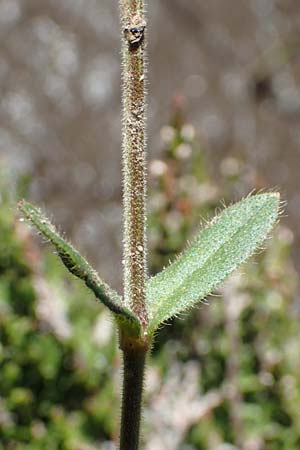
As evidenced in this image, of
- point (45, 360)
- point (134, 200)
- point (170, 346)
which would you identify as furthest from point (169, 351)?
point (134, 200)

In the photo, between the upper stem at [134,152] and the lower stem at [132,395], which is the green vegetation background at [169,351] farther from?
the upper stem at [134,152]

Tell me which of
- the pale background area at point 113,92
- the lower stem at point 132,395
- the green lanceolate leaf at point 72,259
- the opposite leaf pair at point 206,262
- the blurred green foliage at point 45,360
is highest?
the pale background area at point 113,92

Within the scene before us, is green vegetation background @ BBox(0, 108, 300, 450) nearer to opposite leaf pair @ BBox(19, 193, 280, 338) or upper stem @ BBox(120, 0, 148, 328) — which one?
opposite leaf pair @ BBox(19, 193, 280, 338)

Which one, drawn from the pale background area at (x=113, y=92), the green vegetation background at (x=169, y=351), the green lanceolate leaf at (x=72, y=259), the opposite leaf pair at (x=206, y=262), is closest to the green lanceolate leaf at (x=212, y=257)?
the opposite leaf pair at (x=206, y=262)

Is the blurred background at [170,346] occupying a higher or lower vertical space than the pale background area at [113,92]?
lower

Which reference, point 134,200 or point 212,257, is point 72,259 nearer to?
point 134,200

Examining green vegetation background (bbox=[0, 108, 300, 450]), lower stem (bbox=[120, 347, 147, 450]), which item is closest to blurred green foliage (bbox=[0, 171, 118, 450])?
green vegetation background (bbox=[0, 108, 300, 450])
